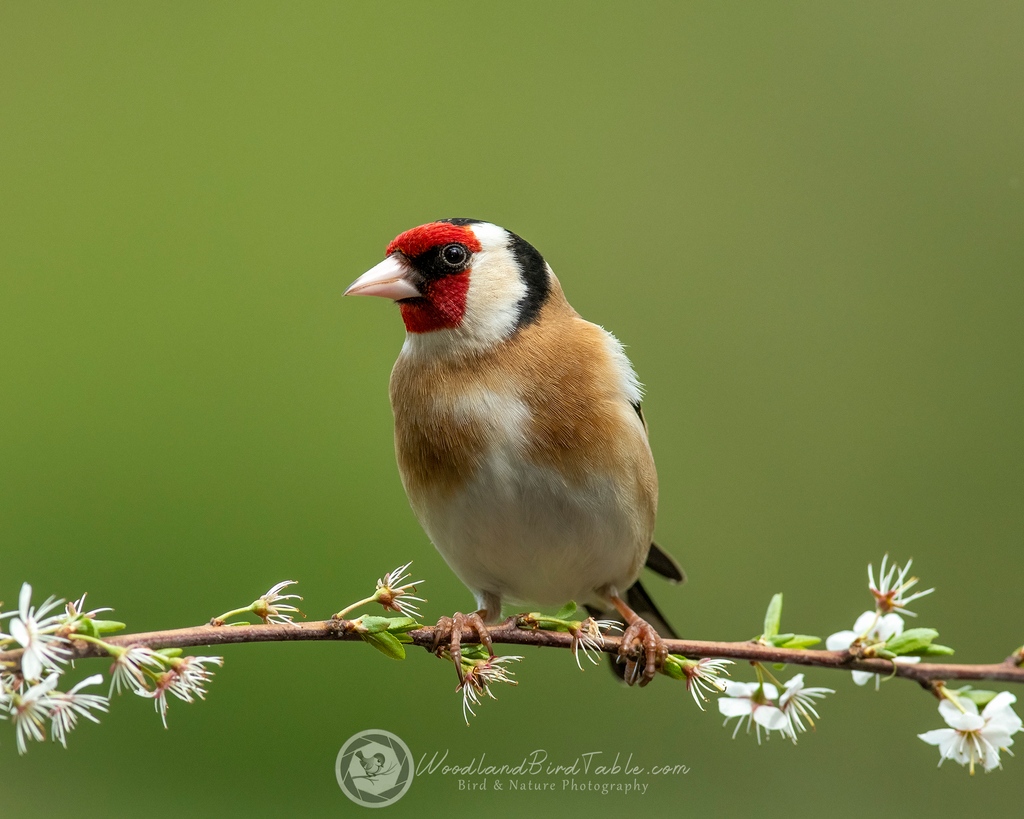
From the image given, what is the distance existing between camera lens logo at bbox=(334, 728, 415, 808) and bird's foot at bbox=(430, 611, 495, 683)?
0.28 m

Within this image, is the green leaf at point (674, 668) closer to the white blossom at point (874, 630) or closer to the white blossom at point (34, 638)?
the white blossom at point (874, 630)

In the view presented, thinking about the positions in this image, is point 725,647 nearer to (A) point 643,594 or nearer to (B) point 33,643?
(B) point 33,643

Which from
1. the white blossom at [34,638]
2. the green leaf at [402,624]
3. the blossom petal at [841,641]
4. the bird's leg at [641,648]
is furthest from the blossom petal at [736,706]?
the white blossom at [34,638]

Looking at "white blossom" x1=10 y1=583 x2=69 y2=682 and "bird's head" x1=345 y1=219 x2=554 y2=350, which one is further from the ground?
"bird's head" x1=345 y1=219 x2=554 y2=350

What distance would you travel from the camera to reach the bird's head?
1373 millimetres

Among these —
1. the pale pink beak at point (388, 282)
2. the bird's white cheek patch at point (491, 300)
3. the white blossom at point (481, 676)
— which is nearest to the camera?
the white blossom at point (481, 676)

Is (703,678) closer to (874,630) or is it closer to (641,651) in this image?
(874,630)

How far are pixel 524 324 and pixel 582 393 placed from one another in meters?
0.14

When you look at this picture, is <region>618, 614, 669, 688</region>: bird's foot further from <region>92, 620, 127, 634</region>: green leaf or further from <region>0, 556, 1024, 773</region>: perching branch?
<region>92, 620, 127, 634</region>: green leaf

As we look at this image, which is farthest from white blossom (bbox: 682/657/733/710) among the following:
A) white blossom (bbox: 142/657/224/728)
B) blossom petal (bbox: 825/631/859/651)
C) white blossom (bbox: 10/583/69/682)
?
white blossom (bbox: 10/583/69/682)

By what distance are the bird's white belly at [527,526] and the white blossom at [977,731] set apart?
57 centimetres

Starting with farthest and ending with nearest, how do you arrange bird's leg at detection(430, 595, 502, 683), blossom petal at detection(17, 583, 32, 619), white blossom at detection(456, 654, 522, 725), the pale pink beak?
the pale pink beak, bird's leg at detection(430, 595, 502, 683), white blossom at detection(456, 654, 522, 725), blossom petal at detection(17, 583, 32, 619)

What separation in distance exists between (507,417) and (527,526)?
0.54 ft

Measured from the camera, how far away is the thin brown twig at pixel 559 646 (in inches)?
33.2
